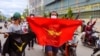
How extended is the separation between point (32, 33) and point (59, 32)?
0.98m

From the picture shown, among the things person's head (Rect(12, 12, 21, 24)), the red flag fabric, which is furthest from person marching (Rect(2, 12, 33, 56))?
the red flag fabric

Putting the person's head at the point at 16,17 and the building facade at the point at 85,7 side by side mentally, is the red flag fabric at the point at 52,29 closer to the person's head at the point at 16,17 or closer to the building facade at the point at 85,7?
the person's head at the point at 16,17

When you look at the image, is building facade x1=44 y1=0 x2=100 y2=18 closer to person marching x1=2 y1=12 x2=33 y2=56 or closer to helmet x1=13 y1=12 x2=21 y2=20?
helmet x1=13 y1=12 x2=21 y2=20

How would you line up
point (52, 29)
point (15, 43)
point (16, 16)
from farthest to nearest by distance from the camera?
point (52, 29)
point (16, 16)
point (15, 43)

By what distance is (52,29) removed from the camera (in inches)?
292

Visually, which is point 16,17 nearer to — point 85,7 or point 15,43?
point 15,43

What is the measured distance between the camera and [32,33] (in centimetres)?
676

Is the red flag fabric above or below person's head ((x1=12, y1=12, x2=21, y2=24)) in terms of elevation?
below

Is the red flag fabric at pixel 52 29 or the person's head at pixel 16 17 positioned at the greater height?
the person's head at pixel 16 17

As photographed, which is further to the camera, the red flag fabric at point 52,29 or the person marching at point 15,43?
the red flag fabric at point 52,29

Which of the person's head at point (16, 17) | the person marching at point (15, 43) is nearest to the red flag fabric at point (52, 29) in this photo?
the person's head at point (16, 17)

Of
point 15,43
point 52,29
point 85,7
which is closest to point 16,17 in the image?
point 15,43

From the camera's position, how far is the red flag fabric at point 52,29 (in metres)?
7.23

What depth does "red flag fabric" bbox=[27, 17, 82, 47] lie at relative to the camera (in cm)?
723
